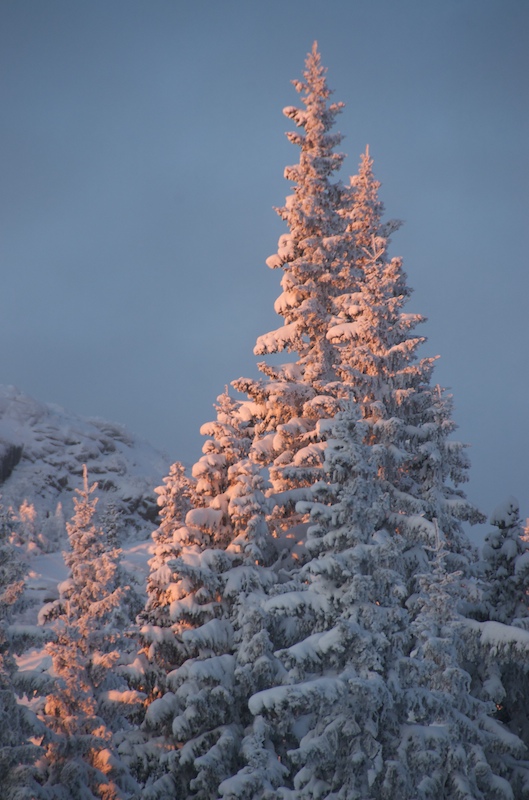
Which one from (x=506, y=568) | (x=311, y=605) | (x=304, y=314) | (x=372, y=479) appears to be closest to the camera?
(x=311, y=605)

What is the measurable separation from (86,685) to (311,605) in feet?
27.2

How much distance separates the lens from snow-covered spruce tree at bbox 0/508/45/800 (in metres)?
17.0

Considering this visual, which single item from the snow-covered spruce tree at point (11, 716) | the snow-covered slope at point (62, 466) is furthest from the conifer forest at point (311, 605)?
the snow-covered slope at point (62, 466)

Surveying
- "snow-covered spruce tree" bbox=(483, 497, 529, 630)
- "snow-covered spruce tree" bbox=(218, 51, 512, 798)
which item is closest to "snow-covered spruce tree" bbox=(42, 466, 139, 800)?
"snow-covered spruce tree" bbox=(218, 51, 512, 798)

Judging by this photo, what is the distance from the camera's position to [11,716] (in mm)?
17438

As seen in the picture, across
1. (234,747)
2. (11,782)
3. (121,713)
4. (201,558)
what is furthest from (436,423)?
(11,782)

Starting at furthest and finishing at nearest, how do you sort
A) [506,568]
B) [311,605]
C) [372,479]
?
[506,568]
[372,479]
[311,605]

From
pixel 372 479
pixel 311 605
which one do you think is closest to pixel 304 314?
pixel 372 479

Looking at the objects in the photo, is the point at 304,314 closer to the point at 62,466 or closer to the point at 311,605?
the point at 311,605

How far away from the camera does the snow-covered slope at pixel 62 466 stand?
76.2 meters

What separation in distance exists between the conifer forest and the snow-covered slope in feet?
154

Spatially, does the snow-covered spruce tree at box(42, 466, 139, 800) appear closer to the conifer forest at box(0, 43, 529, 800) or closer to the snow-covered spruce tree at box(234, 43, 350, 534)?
the conifer forest at box(0, 43, 529, 800)

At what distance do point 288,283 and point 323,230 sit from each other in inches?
91.7

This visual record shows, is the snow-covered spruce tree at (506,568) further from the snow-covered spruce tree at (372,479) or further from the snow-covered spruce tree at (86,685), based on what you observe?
the snow-covered spruce tree at (86,685)
